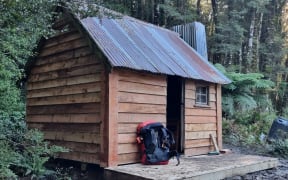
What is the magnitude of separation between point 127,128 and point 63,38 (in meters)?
2.93

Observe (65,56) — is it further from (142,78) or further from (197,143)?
(197,143)

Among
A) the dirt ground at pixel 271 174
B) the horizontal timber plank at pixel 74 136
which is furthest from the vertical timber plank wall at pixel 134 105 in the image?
the dirt ground at pixel 271 174

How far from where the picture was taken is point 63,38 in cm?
819

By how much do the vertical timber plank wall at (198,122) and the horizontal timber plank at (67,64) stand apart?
103 inches

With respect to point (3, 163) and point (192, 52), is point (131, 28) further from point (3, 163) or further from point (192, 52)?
point (3, 163)

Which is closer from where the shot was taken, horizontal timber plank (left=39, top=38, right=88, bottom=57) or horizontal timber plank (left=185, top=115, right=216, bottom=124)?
horizontal timber plank (left=39, top=38, right=88, bottom=57)

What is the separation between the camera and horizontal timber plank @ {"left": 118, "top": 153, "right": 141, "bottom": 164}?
6736 millimetres

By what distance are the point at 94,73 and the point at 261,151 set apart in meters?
6.44

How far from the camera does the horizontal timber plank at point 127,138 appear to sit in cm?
675

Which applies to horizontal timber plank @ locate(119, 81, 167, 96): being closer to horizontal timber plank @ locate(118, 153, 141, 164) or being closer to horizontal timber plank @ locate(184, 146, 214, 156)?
horizontal timber plank @ locate(118, 153, 141, 164)

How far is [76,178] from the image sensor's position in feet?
23.5

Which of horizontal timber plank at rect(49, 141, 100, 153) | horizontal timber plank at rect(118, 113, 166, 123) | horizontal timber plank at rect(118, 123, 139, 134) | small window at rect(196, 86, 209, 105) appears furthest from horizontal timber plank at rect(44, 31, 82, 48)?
small window at rect(196, 86, 209, 105)

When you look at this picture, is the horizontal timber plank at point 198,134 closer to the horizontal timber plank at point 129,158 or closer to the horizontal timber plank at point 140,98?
the horizontal timber plank at point 140,98

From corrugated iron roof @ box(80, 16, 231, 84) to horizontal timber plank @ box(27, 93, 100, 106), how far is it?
105cm
